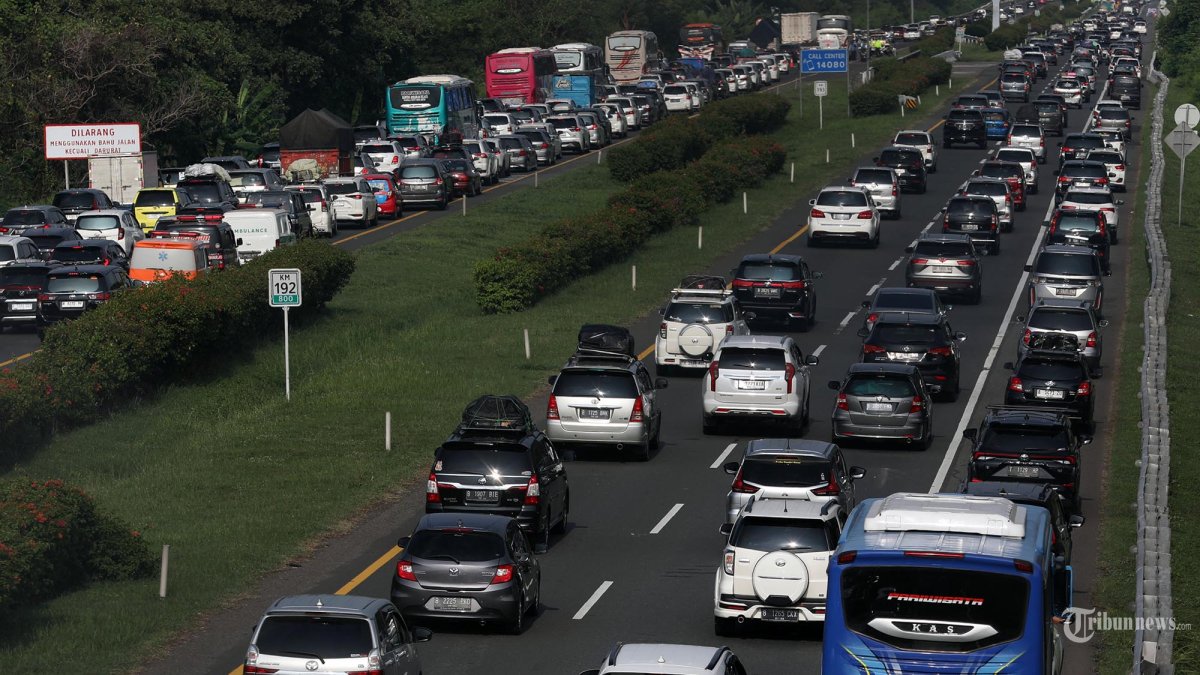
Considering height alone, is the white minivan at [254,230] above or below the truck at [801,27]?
below

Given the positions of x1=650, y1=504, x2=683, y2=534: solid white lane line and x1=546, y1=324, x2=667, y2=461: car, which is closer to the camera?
x1=650, y1=504, x2=683, y2=534: solid white lane line

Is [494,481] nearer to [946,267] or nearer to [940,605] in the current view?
[940,605]

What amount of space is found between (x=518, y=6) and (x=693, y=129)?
4339 cm

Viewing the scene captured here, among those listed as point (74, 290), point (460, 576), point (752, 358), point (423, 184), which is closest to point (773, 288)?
point (752, 358)

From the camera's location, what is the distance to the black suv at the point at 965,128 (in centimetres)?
8169

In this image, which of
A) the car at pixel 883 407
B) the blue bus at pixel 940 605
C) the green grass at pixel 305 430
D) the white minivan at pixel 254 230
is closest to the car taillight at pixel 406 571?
the green grass at pixel 305 430

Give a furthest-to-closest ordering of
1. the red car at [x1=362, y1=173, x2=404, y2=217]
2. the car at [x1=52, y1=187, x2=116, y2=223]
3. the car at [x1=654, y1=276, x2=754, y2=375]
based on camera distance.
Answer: the red car at [x1=362, y1=173, x2=404, y2=217]
the car at [x1=52, y1=187, x2=116, y2=223]
the car at [x1=654, y1=276, x2=754, y2=375]

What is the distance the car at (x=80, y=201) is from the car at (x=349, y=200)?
23.7ft

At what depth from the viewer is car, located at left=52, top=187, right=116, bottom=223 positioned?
2218 inches

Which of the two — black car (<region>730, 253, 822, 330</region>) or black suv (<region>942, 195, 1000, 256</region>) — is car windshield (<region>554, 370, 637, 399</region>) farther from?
black suv (<region>942, 195, 1000, 256</region>)

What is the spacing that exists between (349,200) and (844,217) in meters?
16.4

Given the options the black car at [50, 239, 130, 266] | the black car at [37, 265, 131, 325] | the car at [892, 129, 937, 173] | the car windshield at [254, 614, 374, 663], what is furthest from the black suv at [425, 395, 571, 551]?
the car at [892, 129, 937, 173]

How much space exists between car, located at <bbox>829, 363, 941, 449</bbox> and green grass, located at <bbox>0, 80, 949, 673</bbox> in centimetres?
725

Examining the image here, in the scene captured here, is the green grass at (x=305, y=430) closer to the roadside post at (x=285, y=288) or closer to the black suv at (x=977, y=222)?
the roadside post at (x=285, y=288)
